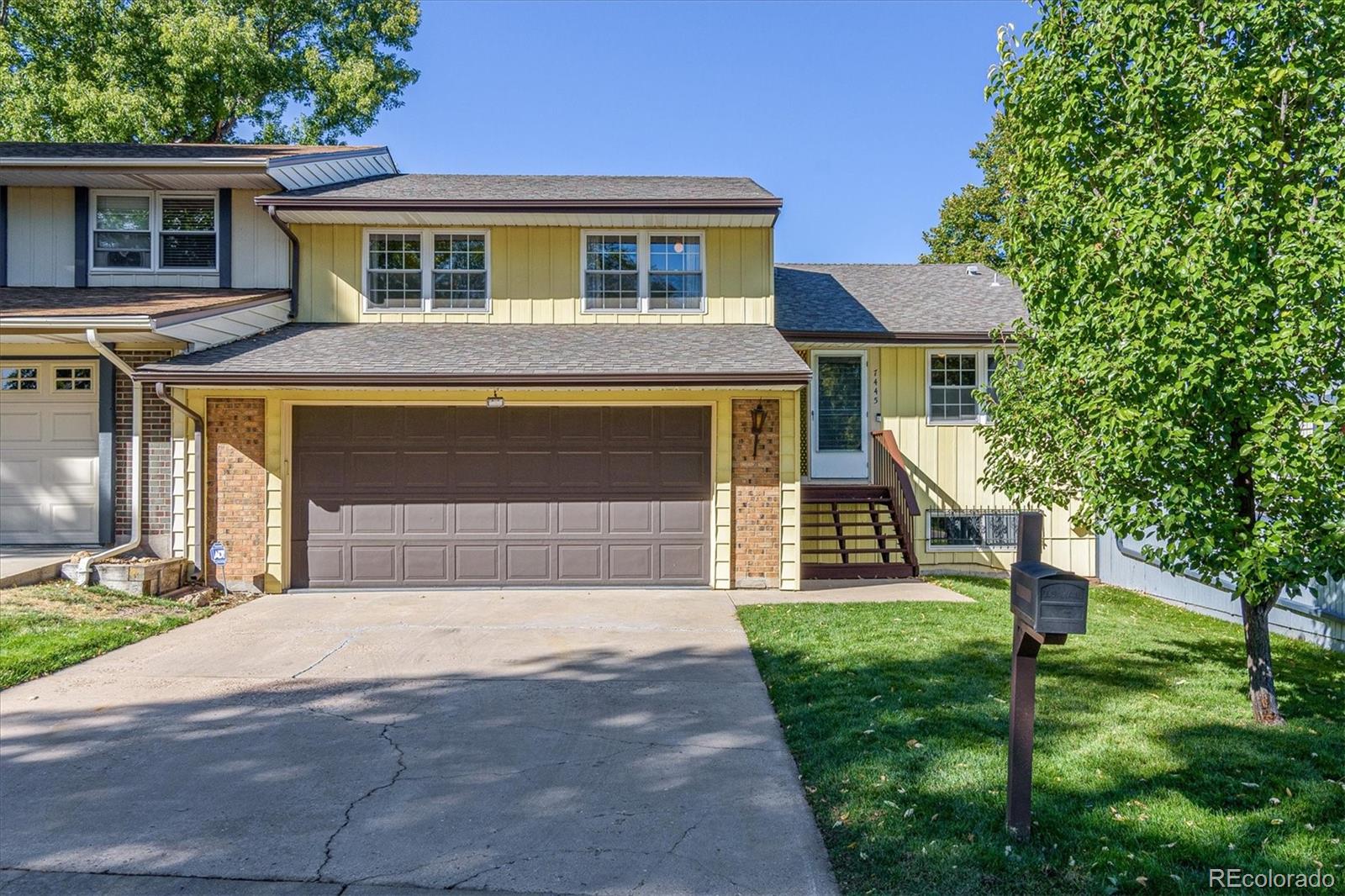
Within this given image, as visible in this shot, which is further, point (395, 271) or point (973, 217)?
point (973, 217)

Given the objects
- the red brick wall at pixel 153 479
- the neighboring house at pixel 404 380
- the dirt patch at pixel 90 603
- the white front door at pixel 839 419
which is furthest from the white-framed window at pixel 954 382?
the red brick wall at pixel 153 479

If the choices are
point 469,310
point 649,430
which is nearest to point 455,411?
point 469,310

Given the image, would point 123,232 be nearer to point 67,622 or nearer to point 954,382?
point 67,622

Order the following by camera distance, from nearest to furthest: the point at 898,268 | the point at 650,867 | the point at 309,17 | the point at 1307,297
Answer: the point at 650,867
the point at 1307,297
the point at 898,268
the point at 309,17

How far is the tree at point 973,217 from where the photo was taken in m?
23.8

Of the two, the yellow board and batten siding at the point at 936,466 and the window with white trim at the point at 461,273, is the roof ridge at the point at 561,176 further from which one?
the yellow board and batten siding at the point at 936,466

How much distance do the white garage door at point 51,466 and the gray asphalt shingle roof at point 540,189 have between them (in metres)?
3.81

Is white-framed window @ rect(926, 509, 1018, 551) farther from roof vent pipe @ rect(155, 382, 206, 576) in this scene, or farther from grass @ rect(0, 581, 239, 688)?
roof vent pipe @ rect(155, 382, 206, 576)

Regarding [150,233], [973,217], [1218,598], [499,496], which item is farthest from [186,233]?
[973,217]

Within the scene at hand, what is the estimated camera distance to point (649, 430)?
1015 cm

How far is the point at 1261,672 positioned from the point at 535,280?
9094 millimetres

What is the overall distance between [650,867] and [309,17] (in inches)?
990

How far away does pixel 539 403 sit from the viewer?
32.9 ft

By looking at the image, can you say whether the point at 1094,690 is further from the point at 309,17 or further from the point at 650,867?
the point at 309,17
